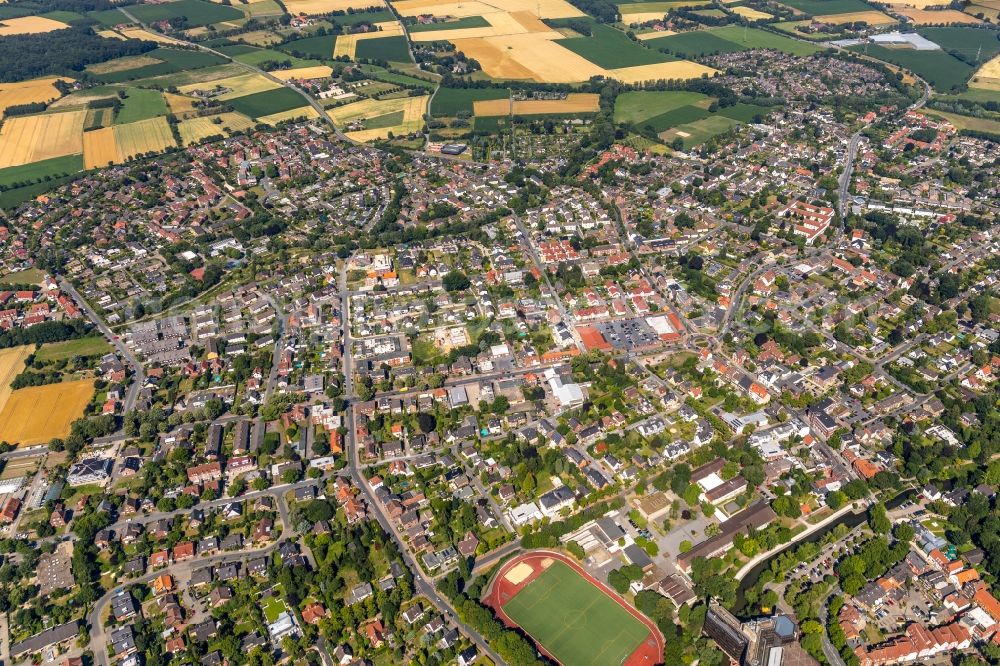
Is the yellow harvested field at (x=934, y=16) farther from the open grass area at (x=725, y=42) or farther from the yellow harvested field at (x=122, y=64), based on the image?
the yellow harvested field at (x=122, y=64)

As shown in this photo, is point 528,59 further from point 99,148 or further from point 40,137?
point 40,137

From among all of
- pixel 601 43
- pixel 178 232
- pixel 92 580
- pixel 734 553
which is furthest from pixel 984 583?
pixel 601 43

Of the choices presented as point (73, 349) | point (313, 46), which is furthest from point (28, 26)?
point (73, 349)

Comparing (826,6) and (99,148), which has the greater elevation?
(826,6)

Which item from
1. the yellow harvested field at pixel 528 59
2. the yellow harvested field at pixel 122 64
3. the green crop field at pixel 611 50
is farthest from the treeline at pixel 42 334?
the green crop field at pixel 611 50

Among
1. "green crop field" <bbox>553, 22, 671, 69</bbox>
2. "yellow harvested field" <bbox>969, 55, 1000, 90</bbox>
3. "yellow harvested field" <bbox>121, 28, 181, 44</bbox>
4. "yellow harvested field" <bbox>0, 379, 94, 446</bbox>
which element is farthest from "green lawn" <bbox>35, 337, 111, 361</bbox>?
"yellow harvested field" <bbox>969, 55, 1000, 90</bbox>

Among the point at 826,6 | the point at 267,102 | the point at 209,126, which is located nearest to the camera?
the point at 209,126
